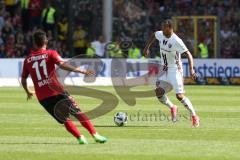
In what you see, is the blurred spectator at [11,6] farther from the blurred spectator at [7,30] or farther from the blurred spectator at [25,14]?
the blurred spectator at [7,30]

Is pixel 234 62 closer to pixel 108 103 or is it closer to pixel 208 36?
pixel 208 36

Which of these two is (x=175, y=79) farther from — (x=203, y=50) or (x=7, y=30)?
(x=7, y=30)

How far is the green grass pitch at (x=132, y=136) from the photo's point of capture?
12.3 metres

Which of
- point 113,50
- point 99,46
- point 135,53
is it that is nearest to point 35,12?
point 99,46

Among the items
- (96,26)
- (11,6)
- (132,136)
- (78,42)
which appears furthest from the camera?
(96,26)

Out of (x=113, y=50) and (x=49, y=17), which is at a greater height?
(x=49, y=17)

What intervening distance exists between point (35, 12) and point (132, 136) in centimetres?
2271

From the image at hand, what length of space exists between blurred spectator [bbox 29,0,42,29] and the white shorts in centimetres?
2000

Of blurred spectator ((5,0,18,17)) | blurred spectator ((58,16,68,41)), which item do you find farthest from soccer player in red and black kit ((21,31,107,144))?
blurred spectator ((5,0,18,17))

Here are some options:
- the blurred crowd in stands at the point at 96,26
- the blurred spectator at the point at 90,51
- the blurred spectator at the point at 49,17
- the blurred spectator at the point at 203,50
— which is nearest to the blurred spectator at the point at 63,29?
the blurred crowd in stands at the point at 96,26

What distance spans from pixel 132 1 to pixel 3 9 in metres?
6.20

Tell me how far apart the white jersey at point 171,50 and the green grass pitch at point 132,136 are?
1.36 meters

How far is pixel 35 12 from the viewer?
3681 centimetres

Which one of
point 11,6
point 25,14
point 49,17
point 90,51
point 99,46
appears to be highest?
point 11,6
